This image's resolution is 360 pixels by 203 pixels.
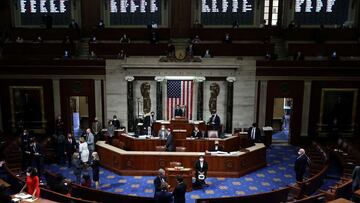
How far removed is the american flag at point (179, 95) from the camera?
1789 cm

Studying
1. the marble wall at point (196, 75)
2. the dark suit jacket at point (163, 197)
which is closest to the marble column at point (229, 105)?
the marble wall at point (196, 75)

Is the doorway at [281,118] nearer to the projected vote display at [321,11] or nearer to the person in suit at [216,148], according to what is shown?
the projected vote display at [321,11]

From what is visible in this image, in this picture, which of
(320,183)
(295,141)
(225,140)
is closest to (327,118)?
(295,141)

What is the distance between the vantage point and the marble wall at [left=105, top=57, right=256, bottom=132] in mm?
17531

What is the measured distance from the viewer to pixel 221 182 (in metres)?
13.2

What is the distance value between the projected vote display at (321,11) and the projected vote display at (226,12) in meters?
2.57

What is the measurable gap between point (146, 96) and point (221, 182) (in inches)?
258

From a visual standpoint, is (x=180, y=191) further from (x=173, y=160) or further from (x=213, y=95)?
(x=213, y=95)

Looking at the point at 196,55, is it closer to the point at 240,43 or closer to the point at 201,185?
the point at 240,43

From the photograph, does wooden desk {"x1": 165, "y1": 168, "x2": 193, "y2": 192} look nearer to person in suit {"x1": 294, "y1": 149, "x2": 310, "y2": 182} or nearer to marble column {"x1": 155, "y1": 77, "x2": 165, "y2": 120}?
person in suit {"x1": 294, "y1": 149, "x2": 310, "y2": 182}

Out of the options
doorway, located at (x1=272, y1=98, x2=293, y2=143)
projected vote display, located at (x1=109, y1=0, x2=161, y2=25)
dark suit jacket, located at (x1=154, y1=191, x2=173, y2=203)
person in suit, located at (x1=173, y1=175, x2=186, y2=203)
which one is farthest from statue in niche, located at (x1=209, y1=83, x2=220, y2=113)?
dark suit jacket, located at (x1=154, y1=191, x2=173, y2=203)

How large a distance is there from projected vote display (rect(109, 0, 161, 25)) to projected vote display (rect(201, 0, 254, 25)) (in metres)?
2.56

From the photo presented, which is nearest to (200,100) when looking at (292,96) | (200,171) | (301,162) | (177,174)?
(292,96)

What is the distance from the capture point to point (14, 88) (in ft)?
60.2
